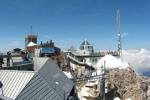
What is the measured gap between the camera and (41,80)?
34.3m

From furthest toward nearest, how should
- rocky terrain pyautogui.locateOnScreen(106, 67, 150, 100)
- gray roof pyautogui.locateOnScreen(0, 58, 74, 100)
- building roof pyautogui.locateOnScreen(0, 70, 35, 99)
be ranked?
rocky terrain pyautogui.locateOnScreen(106, 67, 150, 100), gray roof pyautogui.locateOnScreen(0, 58, 74, 100), building roof pyautogui.locateOnScreen(0, 70, 35, 99)

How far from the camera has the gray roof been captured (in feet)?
106

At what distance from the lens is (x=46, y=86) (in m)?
34.5

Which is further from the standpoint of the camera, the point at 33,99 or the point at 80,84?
the point at 80,84

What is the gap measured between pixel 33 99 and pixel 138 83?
142ft

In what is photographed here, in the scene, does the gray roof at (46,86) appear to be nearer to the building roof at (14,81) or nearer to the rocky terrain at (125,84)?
the building roof at (14,81)

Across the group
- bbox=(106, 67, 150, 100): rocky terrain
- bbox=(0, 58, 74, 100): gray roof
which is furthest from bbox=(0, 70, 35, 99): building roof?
bbox=(106, 67, 150, 100): rocky terrain

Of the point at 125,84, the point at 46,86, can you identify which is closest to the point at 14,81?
the point at 46,86

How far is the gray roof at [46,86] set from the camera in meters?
32.2

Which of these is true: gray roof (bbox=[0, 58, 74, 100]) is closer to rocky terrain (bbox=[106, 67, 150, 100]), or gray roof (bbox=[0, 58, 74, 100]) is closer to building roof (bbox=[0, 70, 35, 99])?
building roof (bbox=[0, 70, 35, 99])

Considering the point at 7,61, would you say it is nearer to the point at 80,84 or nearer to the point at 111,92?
the point at 80,84

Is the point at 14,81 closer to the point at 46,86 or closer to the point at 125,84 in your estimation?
the point at 46,86

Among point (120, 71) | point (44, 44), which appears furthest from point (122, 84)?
point (44, 44)

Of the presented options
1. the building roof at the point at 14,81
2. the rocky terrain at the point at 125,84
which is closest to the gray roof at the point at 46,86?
the building roof at the point at 14,81
